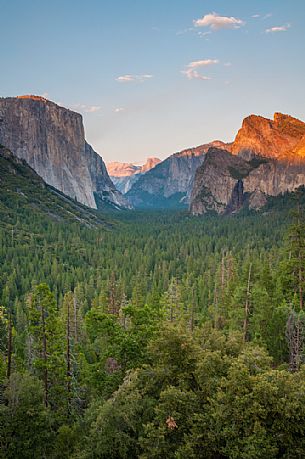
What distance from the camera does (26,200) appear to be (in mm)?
168750

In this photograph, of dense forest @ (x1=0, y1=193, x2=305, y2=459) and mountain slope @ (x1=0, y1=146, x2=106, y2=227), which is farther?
mountain slope @ (x1=0, y1=146, x2=106, y2=227)

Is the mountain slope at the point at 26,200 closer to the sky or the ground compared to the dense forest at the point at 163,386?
closer to the sky

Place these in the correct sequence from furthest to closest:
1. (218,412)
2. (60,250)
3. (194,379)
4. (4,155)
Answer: (4,155) → (60,250) → (194,379) → (218,412)

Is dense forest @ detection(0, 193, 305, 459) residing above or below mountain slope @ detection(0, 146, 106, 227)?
below

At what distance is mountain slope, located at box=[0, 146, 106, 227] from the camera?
6026 inches

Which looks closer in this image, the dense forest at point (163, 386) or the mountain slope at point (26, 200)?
the dense forest at point (163, 386)

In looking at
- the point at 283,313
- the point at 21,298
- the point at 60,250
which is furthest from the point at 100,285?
the point at 283,313

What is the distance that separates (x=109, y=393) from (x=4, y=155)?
7491 inches

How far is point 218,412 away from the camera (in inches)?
656

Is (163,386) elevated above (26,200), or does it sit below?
below

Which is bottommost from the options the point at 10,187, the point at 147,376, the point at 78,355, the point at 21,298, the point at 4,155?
the point at 21,298

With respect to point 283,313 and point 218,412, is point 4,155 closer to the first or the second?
point 283,313

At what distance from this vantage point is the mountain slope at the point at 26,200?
153m

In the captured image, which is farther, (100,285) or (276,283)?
(100,285)
